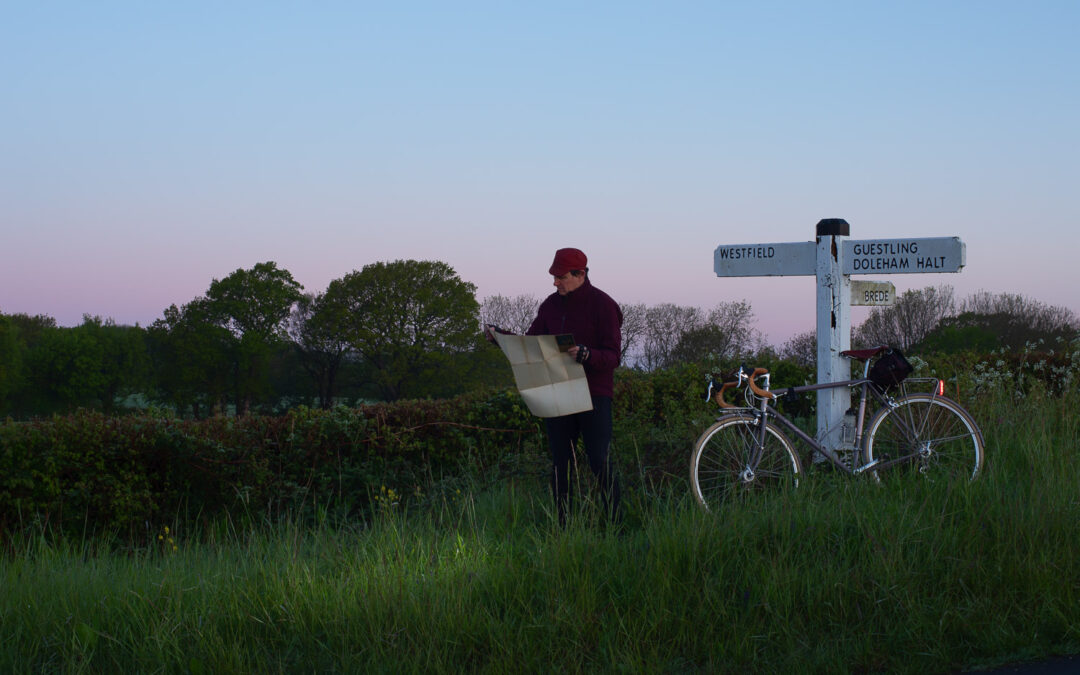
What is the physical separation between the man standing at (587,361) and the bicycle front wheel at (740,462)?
1.87 feet

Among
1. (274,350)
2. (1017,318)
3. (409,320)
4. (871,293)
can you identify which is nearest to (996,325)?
(1017,318)

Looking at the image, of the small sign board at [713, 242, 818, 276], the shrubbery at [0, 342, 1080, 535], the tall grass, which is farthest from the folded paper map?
the small sign board at [713, 242, 818, 276]

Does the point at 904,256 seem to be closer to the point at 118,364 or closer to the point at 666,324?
the point at 666,324

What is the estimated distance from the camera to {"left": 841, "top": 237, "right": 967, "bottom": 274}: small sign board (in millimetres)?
7203

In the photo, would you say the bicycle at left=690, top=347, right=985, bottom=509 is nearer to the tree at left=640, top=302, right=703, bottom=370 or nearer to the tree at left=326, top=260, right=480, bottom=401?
the tree at left=640, top=302, right=703, bottom=370

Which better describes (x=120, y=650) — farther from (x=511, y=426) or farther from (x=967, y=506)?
(x=511, y=426)

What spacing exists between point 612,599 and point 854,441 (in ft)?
11.1

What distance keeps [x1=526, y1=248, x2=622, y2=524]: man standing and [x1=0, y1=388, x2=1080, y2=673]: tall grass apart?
764mm

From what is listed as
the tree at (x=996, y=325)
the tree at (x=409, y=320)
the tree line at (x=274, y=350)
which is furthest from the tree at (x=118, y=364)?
the tree at (x=996, y=325)

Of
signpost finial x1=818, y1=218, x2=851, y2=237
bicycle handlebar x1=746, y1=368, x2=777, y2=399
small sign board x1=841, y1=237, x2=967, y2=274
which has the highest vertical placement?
signpost finial x1=818, y1=218, x2=851, y2=237

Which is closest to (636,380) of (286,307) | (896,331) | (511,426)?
(511,426)

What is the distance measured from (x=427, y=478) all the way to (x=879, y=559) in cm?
486

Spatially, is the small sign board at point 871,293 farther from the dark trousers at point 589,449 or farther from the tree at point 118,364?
the tree at point 118,364

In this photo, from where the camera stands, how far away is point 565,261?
5.83 m
